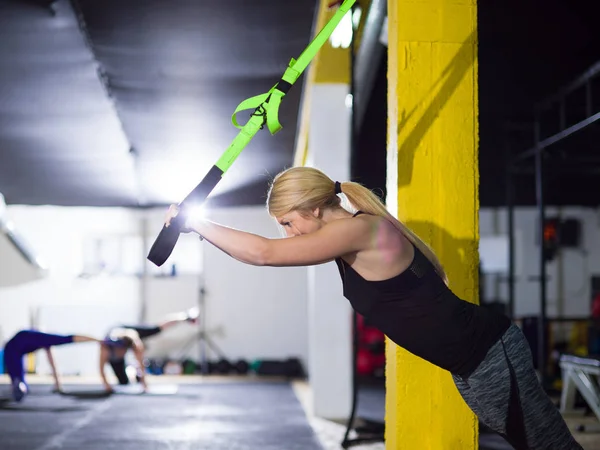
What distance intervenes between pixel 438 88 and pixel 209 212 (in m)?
6.84

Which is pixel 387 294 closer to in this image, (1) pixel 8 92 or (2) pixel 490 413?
(2) pixel 490 413

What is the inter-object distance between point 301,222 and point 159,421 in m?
3.91

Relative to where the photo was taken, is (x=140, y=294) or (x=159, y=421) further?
(x=140, y=294)

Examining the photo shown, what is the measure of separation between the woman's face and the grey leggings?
576 mm

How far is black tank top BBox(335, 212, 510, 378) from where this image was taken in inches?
69.1

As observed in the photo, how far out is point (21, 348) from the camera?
640cm

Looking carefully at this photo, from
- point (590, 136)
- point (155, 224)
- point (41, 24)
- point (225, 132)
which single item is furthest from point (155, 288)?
point (590, 136)

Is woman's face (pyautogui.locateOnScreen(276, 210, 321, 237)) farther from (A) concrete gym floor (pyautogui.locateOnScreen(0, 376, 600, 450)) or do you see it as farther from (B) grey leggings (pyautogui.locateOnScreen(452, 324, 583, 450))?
(A) concrete gym floor (pyautogui.locateOnScreen(0, 376, 600, 450))

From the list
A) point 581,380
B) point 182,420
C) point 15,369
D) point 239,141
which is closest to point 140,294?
point 15,369

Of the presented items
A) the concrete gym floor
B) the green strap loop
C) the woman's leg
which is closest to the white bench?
the concrete gym floor

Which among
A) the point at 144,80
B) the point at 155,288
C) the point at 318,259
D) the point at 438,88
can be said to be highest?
the point at 144,80

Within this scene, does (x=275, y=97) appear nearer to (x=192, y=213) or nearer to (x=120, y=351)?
(x=192, y=213)

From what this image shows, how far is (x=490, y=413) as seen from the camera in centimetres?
186

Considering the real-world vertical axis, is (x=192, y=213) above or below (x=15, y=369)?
above
